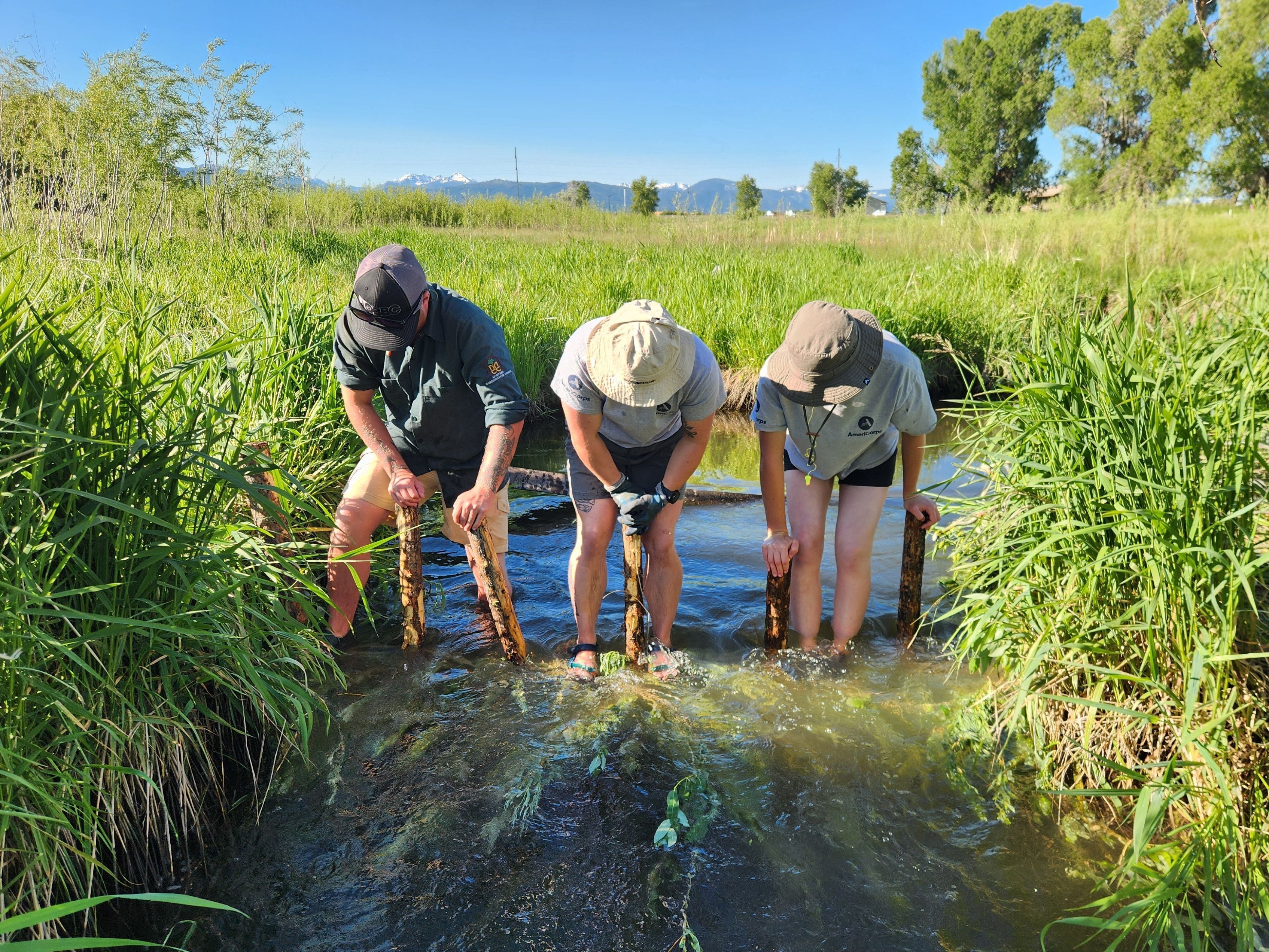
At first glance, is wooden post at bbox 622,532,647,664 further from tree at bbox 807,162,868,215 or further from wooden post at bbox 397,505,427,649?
tree at bbox 807,162,868,215

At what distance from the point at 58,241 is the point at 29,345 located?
183 inches

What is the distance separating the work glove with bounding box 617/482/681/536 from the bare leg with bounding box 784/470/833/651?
609 mm

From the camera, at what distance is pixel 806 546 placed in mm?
3602

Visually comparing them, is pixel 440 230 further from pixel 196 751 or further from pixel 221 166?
pixel 196 751

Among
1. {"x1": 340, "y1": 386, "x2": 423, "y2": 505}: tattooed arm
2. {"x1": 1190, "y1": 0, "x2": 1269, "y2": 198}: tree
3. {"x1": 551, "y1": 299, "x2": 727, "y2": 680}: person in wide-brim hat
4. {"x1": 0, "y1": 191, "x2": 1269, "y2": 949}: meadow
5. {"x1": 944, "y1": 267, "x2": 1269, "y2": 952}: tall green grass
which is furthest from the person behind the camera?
{"x1": 1190, "y1": 0, "x2": 1269, "y2": 198}: tree

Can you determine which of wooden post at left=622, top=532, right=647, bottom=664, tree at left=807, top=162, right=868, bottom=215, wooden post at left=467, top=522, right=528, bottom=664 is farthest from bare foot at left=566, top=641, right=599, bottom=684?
tree at left=807, top=162, right=868, bottom=215

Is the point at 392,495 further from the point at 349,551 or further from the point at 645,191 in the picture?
the point at 645,191

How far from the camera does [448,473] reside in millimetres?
3625

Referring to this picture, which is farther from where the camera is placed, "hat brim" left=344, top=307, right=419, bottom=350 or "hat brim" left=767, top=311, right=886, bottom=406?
"hat brim" left=344, top=307, right=419, bottom=350

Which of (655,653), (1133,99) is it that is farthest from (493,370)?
(1133,99)

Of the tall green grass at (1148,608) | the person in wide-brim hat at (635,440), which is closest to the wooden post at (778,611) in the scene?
the person in wide-brim hat at (635,440)

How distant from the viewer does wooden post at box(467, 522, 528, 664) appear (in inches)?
133

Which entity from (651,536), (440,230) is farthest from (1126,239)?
(440,230)

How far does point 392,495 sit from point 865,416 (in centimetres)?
214
